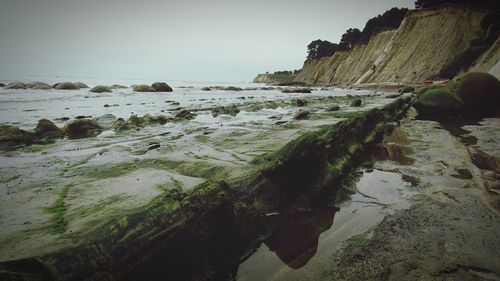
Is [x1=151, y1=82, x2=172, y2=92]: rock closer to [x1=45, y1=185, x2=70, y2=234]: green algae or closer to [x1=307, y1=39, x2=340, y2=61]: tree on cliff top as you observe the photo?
[x1=45, y1=185, x2=70, y2=234]: green algae

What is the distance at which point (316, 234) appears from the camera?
377cm

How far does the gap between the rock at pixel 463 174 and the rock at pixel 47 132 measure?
10292 millimetres

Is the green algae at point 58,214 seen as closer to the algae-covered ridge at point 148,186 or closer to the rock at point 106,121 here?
the algae-covered ridge at point 148,186

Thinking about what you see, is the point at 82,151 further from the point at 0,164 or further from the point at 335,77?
the point at 335,77

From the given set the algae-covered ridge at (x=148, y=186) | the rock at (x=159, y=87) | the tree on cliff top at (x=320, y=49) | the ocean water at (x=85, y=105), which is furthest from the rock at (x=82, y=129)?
the tree on cliff top at (x=320, y=49)

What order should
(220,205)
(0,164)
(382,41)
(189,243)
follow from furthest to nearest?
(382,41) → (0,164) → (220,205) → (189,243)

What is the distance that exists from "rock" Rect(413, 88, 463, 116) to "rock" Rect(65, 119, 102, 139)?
13.4 m

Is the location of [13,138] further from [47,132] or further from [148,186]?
[148,186]

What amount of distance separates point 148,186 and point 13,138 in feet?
20.1

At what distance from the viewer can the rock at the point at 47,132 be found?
844 cm

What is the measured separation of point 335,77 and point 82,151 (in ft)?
225

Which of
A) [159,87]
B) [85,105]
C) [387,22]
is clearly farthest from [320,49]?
[85,105]

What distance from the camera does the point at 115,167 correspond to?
16.0 ft

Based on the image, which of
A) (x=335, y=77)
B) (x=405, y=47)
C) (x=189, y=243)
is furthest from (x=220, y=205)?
(x=335, y=77)
